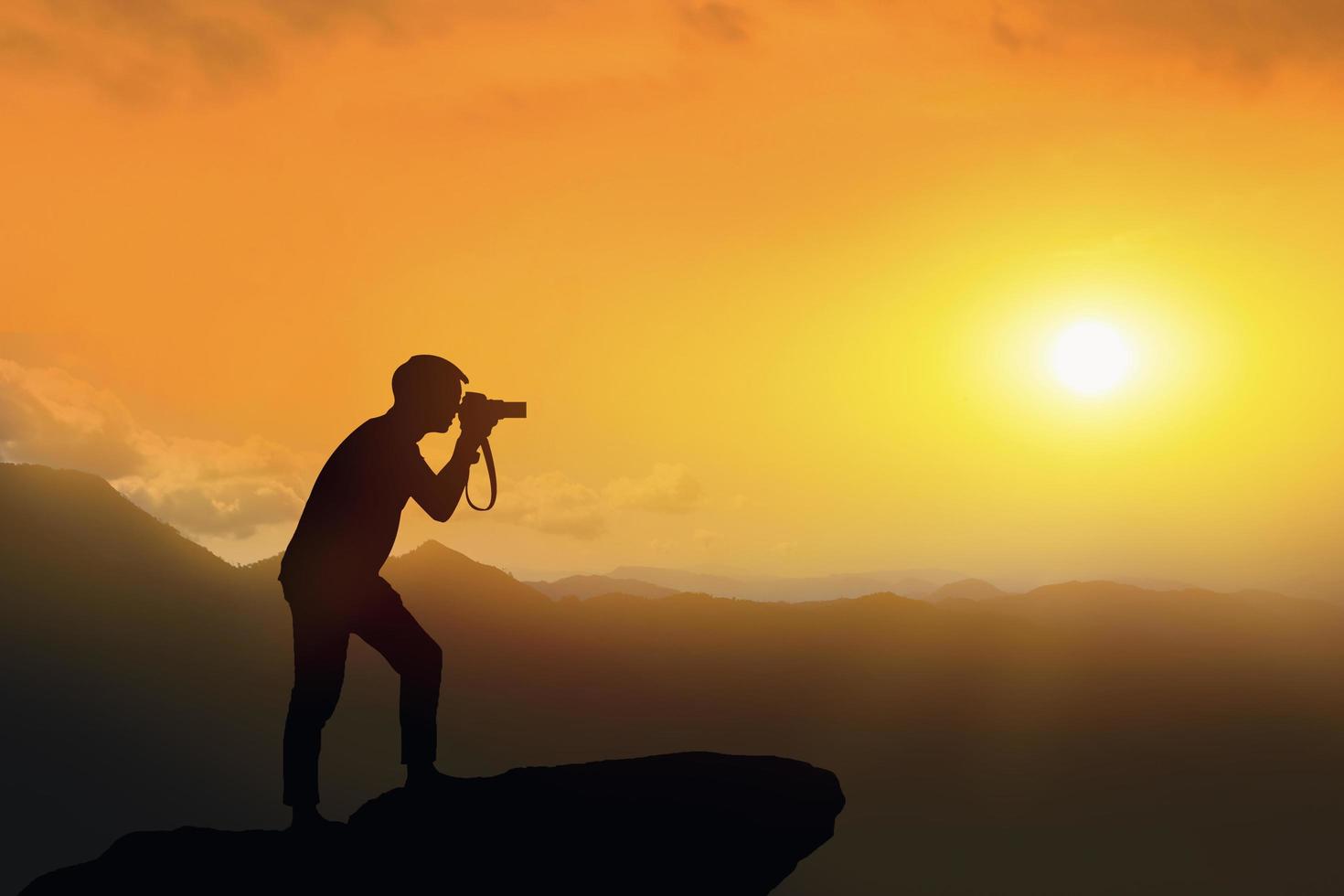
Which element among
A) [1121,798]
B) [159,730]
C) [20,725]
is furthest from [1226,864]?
[20,725]

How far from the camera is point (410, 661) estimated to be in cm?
1102

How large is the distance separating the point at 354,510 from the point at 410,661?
4.94ft

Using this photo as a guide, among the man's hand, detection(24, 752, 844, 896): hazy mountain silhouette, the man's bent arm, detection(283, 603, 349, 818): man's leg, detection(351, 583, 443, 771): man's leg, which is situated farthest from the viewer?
the man's hand

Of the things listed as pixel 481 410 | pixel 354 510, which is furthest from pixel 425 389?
pixel 354 510

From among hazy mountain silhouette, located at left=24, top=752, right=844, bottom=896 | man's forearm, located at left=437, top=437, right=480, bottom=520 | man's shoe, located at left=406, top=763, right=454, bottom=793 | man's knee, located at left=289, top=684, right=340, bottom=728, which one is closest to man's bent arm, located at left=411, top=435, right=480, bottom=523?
man's forearm, located at left=437, top=437, right=480, bottom=520

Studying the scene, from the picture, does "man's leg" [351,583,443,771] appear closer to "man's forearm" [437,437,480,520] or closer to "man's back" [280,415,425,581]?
"man's back" [280,415,425,581]

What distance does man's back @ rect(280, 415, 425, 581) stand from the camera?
418 inches

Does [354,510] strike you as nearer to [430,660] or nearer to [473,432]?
[473,432]

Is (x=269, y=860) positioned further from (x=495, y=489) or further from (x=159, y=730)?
(x=159, y=730)

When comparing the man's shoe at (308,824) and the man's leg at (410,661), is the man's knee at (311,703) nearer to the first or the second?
the man's leg at (410,661)

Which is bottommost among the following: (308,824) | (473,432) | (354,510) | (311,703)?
(308,824)

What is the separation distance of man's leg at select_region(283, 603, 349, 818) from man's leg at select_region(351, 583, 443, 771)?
11.6 inches

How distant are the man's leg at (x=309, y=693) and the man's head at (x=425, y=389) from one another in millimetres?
1955

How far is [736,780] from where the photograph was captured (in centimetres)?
1337
